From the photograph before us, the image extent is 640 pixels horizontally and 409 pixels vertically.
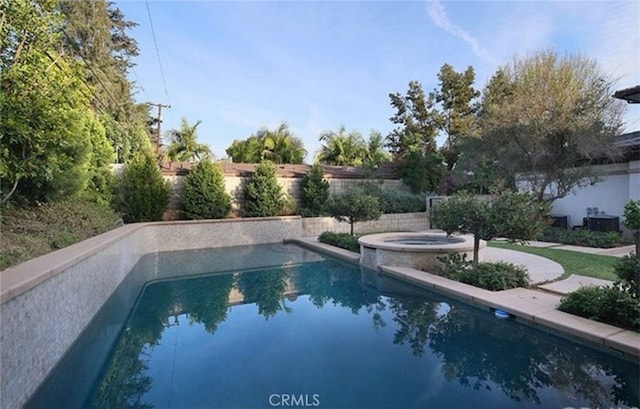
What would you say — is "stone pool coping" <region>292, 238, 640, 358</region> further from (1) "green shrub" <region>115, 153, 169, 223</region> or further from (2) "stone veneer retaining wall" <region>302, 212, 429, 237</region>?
(1) "green shrub" <region>115, 153, 169, 223</region>

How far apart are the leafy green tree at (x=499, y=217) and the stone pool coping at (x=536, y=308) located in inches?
39.0

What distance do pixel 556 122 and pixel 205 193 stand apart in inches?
477

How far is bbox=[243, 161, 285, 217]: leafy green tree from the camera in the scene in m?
14.1

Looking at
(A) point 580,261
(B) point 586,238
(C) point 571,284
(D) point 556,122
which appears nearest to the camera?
(C) point 571,284

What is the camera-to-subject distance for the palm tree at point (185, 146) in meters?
22.8

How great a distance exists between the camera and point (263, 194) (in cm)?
1412

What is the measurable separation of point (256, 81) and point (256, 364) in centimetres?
1289

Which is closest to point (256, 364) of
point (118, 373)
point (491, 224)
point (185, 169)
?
point (118, 373)

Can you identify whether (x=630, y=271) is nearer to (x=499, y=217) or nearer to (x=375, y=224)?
(x=499, y=217)

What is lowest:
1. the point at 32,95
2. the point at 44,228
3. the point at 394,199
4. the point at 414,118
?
the point at 44,228

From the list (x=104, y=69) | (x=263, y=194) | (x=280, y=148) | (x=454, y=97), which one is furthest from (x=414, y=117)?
(x=104, y=69)

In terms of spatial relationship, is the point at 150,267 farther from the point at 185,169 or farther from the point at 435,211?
the point at 435,211

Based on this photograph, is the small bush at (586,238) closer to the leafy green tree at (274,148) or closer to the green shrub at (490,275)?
the green shrub at (490,275)

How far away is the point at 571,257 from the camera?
8.17 meters
